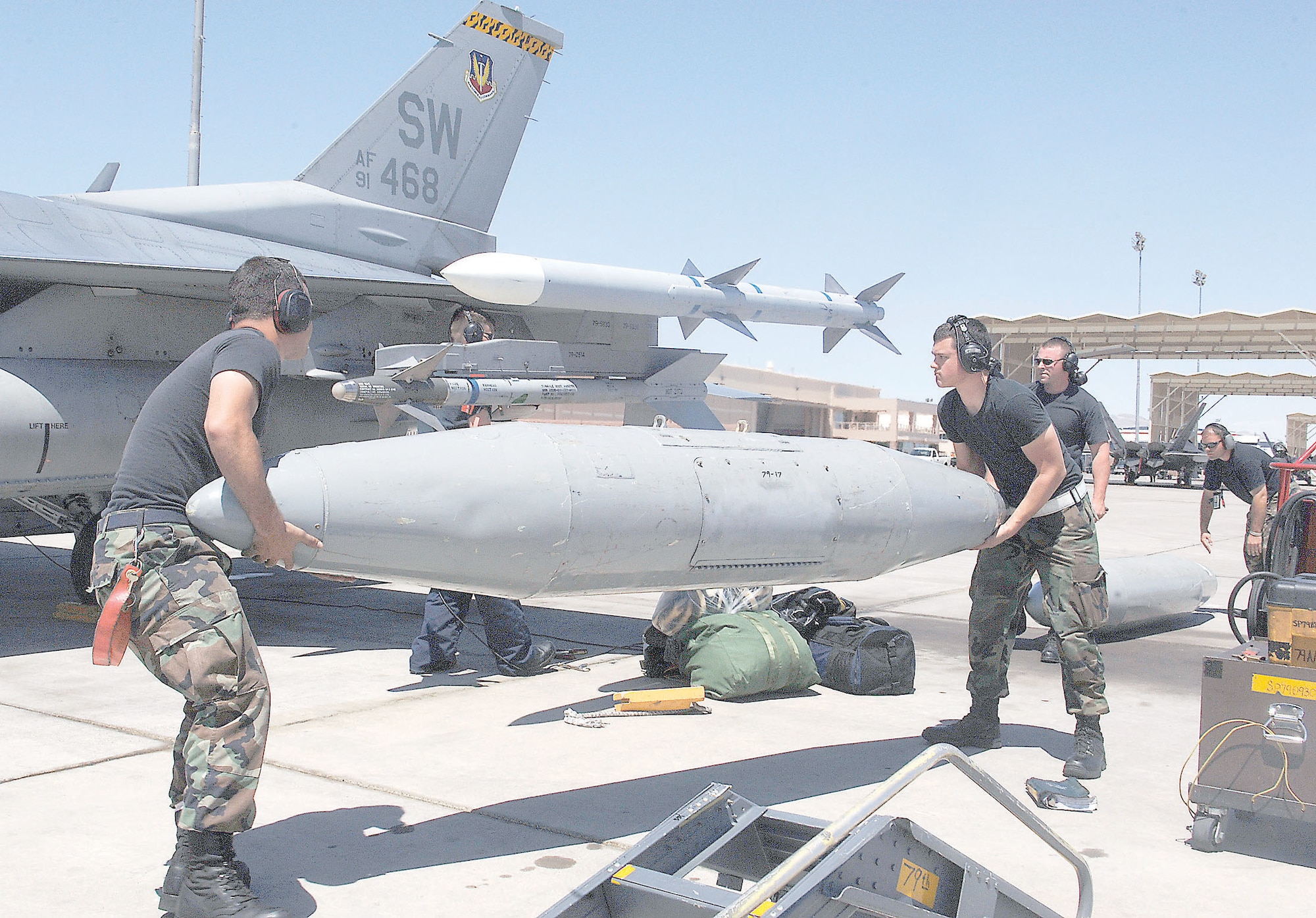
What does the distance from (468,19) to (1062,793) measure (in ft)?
34.2

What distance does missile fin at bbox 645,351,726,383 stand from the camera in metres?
11.7

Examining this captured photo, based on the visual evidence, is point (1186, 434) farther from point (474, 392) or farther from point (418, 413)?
point (418, 413)

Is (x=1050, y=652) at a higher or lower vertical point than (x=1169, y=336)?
lower

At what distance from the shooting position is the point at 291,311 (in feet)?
11.6

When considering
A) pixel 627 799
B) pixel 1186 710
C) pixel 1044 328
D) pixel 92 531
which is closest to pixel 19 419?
pixel 92 531

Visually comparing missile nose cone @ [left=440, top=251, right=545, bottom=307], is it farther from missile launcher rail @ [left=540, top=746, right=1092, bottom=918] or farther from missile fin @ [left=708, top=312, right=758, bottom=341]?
missile launcher rail @ [left=540, top=746, right=1092, bottom=918]

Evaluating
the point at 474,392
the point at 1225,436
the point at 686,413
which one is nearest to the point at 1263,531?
the point at 1225,436

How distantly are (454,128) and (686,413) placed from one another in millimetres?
4196

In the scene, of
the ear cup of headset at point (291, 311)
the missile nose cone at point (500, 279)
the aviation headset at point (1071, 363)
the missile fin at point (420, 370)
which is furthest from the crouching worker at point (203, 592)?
the missile nose cone at point (500, 279)

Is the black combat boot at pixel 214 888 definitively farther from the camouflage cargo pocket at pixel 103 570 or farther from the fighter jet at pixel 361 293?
the fighter jet at pixel 361 293

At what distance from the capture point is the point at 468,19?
1183 centimetres

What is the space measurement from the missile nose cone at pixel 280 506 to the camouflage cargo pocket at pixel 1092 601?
3455 millimetres

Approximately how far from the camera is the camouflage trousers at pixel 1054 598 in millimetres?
4938

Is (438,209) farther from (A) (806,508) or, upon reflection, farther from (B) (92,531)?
(A) (806,508)
